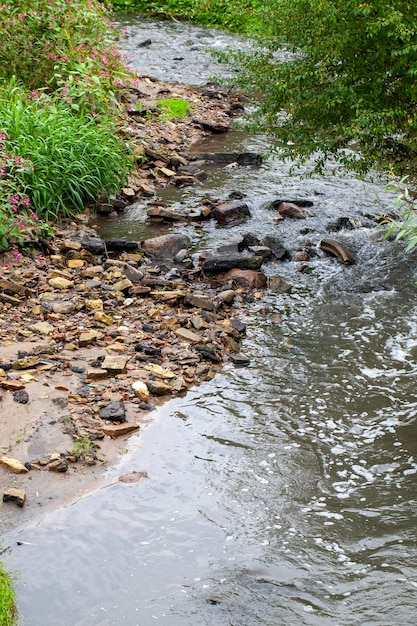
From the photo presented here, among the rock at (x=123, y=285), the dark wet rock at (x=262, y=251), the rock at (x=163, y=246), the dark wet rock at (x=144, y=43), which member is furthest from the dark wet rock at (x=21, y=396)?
the dark wet rock at (x=144, y=43)

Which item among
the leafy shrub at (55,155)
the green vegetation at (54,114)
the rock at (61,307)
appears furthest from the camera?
the leafy shrub at (55,155)

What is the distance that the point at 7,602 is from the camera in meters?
4.23

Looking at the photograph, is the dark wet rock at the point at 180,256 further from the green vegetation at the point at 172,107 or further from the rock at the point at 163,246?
the green vegetation at the point at 172,107

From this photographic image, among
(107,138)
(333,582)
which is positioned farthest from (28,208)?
(333,582)

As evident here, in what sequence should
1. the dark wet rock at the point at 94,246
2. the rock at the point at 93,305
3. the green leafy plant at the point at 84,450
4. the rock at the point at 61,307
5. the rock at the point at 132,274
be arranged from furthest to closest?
the dark wet rock at the point at 94,246, the rock at the point at 132,274, the rock at the point at 93,305, the rock at the point at 61,307, the green leafy plant at the point at 84,450

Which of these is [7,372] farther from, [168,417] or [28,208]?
[28,208]

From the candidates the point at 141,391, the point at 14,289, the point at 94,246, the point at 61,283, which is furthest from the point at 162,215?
the point at 141,391

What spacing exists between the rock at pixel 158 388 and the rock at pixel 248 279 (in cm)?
243

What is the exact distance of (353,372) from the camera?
7.00 m

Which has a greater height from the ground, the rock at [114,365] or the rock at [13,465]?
the rock at [114,365]

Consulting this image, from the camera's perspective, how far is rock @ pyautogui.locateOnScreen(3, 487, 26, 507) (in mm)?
5043

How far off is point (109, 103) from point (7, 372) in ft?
23.7

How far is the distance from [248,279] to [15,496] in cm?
435

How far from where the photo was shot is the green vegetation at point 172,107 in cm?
1445
